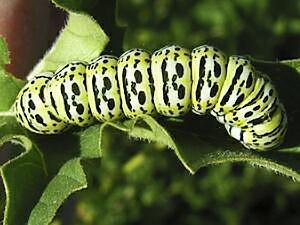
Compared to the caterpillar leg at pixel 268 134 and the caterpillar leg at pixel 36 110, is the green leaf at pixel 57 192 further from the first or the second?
the caterpillar leg at pixel 268 134

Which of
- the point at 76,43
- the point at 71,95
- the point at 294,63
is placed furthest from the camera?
the point at 71,95

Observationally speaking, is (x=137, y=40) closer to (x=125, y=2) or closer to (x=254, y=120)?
(x=125, y=2)

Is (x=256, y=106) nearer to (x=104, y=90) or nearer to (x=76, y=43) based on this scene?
(x=104, y=90)

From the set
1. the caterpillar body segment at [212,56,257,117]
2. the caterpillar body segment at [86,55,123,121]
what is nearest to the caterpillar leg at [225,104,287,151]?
the caterpillar body segment at [212,56,257,117]

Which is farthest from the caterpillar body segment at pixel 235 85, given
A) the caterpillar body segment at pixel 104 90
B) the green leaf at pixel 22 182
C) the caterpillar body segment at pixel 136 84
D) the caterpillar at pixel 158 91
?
the green leaf at pixel 22 182

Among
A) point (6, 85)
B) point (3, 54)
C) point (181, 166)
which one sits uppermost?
point (3, 54)

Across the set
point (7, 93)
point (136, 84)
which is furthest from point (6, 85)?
point (136, 84)

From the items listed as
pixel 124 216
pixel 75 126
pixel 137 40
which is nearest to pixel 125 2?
pixel 137 40
